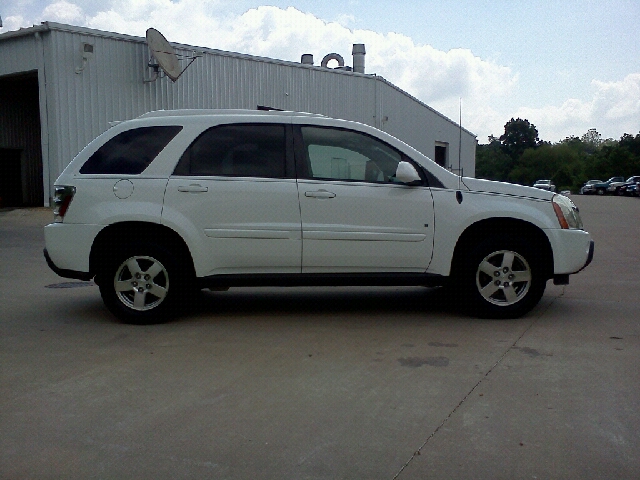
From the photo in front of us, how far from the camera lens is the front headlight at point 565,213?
6.43m

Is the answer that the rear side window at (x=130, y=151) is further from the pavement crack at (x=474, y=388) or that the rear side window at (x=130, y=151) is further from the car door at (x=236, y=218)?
the pavement crack at (x=474, y=388)

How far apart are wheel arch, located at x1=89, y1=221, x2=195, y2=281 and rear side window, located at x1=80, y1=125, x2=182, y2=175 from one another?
51 centimetres

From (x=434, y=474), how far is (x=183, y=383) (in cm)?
201

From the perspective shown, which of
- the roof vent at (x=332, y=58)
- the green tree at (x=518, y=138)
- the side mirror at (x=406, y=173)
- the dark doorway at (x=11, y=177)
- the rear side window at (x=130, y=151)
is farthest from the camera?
the green tree at (x=518, y=138)

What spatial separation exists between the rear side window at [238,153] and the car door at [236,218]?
0.02 m

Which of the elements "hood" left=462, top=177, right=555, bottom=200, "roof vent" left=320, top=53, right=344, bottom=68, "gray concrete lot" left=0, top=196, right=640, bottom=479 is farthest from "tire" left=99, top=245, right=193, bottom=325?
"roof vent" left=320, top=53, right=344, bottom=68

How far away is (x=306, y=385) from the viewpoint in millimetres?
4543

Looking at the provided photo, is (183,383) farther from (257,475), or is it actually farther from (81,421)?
(257,475)

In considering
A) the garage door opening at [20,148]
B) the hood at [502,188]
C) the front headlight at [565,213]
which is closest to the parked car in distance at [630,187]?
the garage door opening at [20,148]

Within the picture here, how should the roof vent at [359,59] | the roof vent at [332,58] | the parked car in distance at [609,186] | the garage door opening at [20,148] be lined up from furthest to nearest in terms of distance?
the parked car in distance at [609,186], the roof vent at [359,59], the roof vent at [332,58], the garage door opening at [20,148]

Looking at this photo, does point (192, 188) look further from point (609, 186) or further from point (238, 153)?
point (609, 186)

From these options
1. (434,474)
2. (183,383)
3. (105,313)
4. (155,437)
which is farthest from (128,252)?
(434,474)

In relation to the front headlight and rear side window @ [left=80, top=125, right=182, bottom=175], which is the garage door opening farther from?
the front headlight

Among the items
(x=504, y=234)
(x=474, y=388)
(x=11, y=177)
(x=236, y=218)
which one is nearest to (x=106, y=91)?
(x=11, y=177)
